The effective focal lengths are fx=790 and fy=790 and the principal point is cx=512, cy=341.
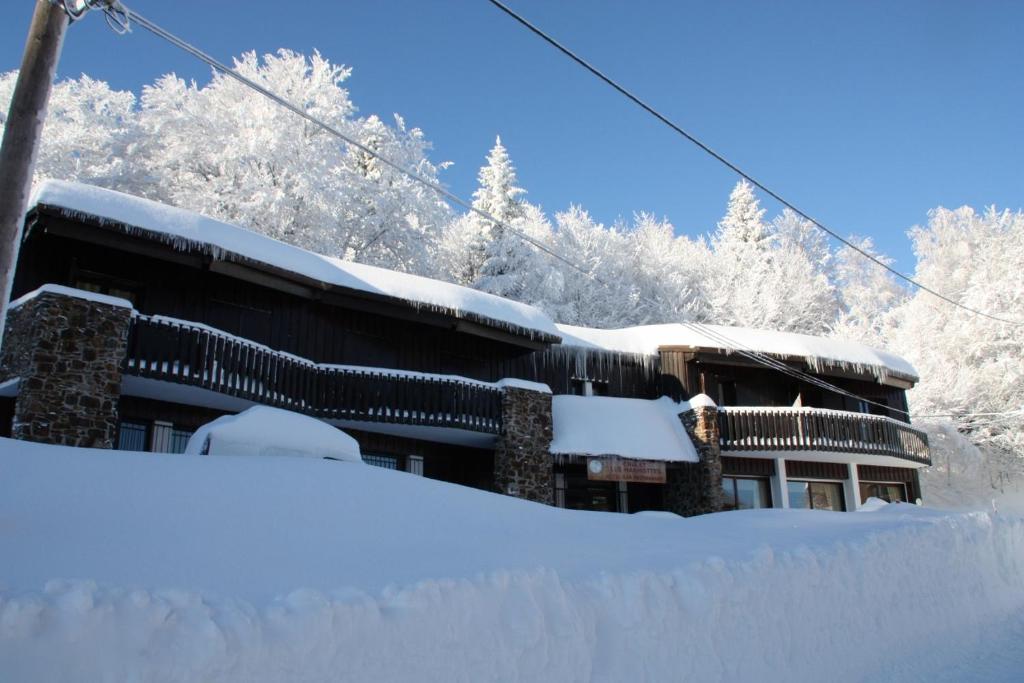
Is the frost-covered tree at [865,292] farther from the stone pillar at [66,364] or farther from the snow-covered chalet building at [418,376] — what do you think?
the stone pillar at [66,364]

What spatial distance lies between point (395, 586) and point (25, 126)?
14.7 ft

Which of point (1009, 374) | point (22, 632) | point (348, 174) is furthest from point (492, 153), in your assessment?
point (22, 632)

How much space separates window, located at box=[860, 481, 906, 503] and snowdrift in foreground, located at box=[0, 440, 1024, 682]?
17.1m

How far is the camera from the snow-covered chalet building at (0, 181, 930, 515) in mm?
12875

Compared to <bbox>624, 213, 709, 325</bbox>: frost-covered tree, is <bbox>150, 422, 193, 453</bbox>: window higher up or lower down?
lower down

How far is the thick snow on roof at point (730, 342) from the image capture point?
76.4ft

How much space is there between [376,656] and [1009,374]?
3357 centimetres

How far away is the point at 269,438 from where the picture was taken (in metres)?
9.70

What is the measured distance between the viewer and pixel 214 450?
9016mm

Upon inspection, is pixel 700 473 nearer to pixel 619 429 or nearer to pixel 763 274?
pixel 619 429

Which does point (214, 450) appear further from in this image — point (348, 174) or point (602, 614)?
point (348, 174)

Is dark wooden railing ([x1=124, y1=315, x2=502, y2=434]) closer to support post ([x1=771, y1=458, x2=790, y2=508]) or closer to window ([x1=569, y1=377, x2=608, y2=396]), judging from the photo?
window ([x1=569, y1=377, x2=608, y2=396])

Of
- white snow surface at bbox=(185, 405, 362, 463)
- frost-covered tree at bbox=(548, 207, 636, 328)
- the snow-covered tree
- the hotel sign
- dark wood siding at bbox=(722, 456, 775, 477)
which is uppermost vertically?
the snow-covered tree

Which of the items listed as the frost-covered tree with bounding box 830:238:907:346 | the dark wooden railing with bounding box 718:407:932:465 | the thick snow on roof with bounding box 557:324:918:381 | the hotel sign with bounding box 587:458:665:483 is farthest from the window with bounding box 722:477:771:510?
the frost-covered tree with bounding box 830:238:907:346
